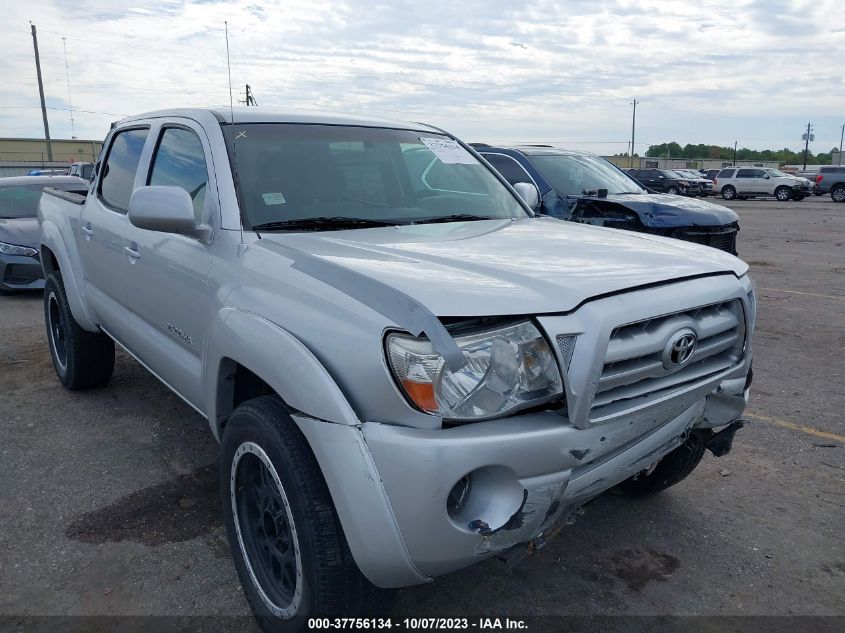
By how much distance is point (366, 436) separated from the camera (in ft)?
6.57

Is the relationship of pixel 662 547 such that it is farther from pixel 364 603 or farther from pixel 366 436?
pixel 366 436

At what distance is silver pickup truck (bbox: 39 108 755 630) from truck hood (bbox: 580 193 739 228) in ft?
14.2

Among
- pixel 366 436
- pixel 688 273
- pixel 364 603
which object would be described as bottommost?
pixel 364 603

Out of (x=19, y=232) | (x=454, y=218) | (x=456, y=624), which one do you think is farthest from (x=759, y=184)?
(x=456, y=624)

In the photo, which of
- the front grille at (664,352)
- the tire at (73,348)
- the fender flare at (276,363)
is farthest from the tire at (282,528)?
the tire at (73,348)

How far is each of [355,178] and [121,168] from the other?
5.91 ft

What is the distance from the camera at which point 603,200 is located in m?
7.73

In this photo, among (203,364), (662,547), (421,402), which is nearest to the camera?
(421,402)

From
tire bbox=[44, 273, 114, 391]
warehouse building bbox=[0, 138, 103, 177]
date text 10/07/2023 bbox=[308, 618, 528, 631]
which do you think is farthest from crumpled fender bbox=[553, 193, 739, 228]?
warehouse building bbox=[0, 138, 103, 177]

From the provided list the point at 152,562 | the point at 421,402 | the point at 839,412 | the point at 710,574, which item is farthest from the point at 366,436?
the point at 839,412

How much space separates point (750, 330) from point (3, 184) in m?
10.2

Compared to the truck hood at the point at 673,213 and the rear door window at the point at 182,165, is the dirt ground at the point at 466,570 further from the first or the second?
the truck hood at the point at 673,213

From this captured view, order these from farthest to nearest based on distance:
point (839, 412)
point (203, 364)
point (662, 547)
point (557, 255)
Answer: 1. point (839, 412)
2. point (662, 547)
3. point (203, 364)
4. point (557, 255)

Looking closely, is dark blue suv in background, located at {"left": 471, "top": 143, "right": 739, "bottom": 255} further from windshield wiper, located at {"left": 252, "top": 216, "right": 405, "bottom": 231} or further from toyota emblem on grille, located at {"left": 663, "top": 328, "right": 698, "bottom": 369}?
toyota emblem on grille, located at {"left": 663, "top": 328, "right": 698, "bottom": 369}
